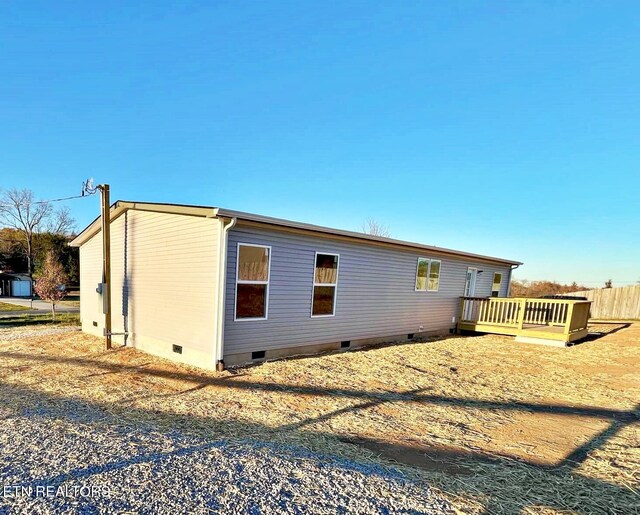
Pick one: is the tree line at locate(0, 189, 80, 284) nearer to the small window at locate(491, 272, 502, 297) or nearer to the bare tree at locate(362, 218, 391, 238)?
the bare tree at locate(362, 218, 391, 238)

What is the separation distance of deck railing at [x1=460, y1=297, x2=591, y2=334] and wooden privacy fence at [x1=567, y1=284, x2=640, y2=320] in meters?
12.0

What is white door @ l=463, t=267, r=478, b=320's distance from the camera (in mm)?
11844

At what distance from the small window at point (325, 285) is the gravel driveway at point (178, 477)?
436 cm

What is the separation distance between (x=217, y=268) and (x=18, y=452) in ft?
11.3

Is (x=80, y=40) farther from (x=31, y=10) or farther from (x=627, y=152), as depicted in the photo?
(x=627, y=152)

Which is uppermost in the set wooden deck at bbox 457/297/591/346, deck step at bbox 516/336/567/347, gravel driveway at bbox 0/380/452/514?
gravel driveway at bbox 0/380/452/514

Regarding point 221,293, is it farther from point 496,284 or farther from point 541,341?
point 496,284

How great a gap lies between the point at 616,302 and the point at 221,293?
25.1 meters

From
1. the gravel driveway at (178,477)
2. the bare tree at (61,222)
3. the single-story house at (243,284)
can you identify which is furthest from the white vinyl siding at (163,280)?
the bare tree at (61,222)

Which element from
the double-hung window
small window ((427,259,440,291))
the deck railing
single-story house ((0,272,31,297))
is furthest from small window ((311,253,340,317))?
single-story house ((0,272,31,297))

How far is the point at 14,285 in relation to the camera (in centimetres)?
3209

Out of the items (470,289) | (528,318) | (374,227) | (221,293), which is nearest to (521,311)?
(470,289)

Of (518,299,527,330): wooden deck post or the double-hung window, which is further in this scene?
(518,299,527,330): wooden deck post

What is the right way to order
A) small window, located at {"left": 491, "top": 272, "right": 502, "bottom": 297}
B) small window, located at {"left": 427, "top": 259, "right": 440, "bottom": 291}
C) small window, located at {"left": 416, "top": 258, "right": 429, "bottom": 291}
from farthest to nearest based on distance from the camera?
small window, located at {"left": 491, "top": 272, "right": 502, "bottom": 297}, small window, located at {"left": 427, "top": 259, "right": 440, "bottom": 291}, small window, located at {"left": 416, "top": 258, "right": 429, "bottom": 291}
